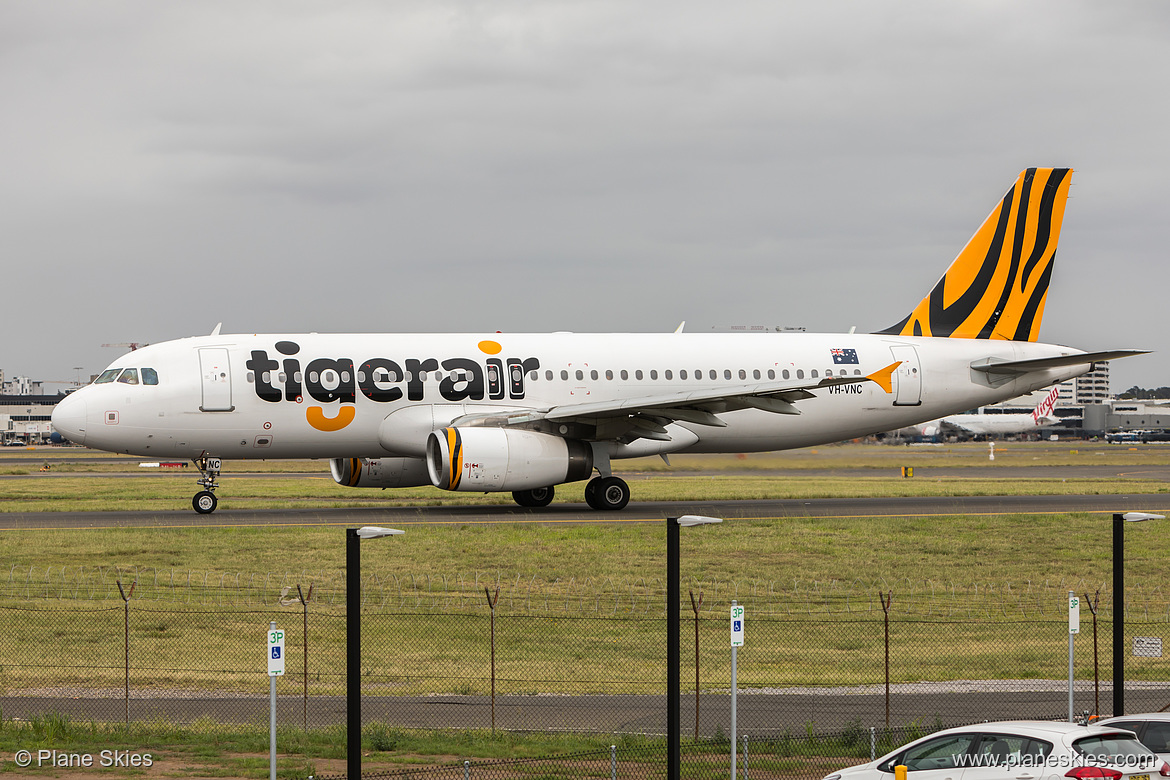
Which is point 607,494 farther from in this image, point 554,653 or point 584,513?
point 554,653

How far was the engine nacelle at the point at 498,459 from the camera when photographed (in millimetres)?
33094

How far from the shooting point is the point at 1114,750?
12336mm

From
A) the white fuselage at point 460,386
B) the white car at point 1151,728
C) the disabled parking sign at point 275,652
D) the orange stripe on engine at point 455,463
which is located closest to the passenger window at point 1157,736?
the white car at point 1151,728

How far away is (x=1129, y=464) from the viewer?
7994 cm

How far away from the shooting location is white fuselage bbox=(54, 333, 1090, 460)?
114ft

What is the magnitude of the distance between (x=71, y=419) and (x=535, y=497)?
12.9 m

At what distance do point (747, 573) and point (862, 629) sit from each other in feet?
13.7

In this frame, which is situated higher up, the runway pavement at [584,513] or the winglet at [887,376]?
the winglet at [887,376]

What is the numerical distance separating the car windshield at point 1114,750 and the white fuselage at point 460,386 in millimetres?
24408

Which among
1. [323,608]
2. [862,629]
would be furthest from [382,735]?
[862,629]

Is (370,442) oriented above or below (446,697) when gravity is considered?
above

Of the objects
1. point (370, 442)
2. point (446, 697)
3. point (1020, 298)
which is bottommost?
point (446, 697)

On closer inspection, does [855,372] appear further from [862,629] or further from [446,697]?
[446,697]

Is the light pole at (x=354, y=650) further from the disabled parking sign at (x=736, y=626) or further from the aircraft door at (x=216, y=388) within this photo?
the aircraft door at (x=216, y=388)
